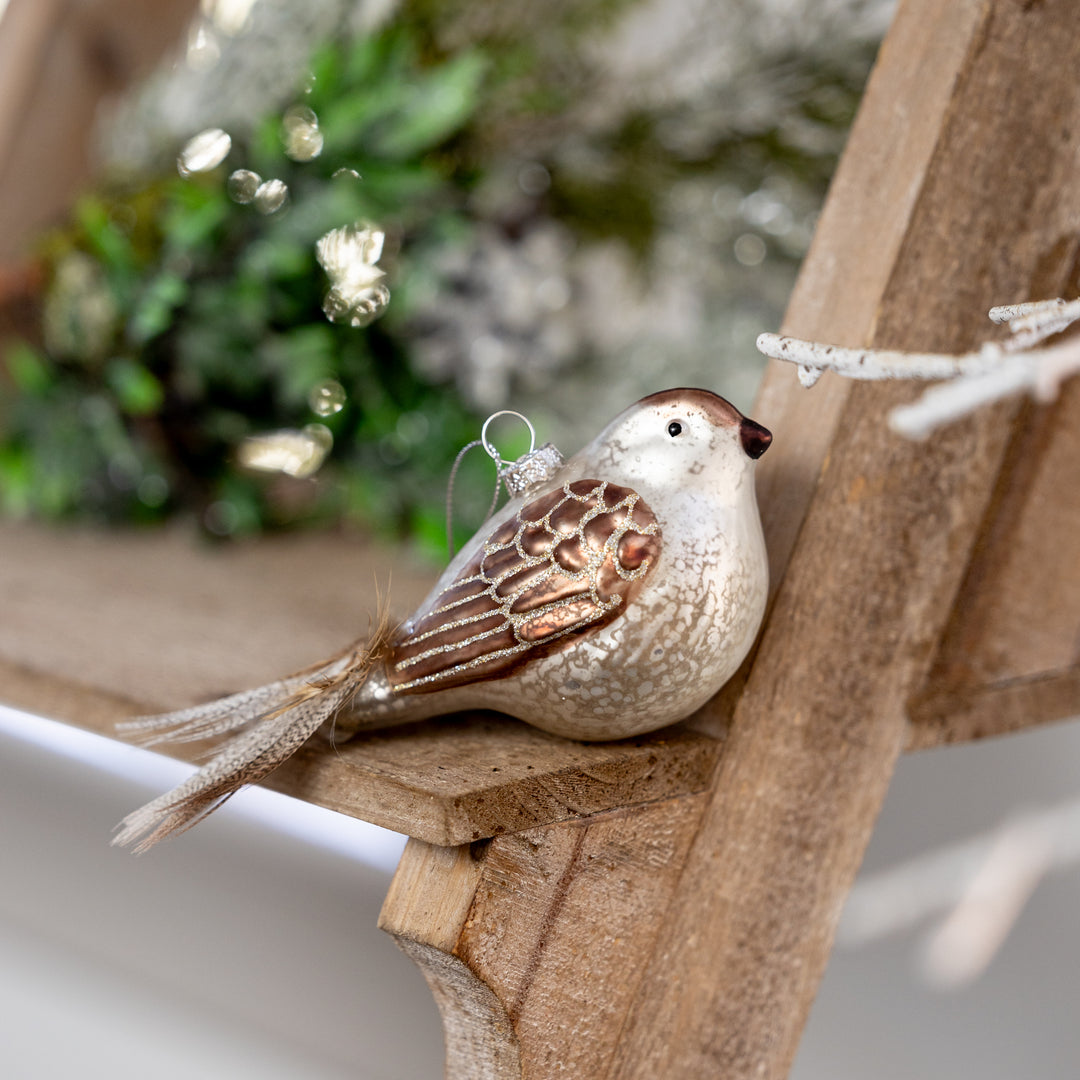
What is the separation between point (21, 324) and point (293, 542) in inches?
13.2

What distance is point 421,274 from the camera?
893mm

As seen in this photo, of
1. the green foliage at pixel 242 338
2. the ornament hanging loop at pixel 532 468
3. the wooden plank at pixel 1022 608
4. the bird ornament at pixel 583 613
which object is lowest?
the bird ornament at pixel 583 613


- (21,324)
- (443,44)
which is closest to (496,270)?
(443,44)

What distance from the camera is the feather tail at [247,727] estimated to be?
324mm

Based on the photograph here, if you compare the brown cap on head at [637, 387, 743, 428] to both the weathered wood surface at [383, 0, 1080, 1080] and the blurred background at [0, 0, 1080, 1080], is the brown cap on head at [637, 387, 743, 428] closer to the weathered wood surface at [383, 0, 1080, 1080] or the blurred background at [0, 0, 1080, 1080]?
the weathered wood surface at [383, 0, 1080, 1080]

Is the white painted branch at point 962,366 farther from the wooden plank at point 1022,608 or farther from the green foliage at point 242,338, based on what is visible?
the green foliage at point 242,338

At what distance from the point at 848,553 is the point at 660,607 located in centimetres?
11

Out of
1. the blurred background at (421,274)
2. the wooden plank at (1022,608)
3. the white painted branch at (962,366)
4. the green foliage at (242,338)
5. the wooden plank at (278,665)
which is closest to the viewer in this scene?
the white painted branch at (962,366)

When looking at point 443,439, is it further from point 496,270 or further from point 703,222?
point 703,222

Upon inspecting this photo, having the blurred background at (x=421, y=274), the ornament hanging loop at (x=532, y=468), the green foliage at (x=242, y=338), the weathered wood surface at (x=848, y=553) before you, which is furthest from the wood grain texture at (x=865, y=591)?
the green foliage at (x=242, y=338)

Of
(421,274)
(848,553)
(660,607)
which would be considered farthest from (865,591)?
(421,274)

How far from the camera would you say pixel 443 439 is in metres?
0.92

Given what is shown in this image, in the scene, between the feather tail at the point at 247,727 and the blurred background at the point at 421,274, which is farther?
the blurred background at the point at 421,274

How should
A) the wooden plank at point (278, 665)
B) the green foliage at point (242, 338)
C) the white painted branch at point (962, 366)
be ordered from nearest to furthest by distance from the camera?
the white painted branch at point (962, 366) < the wooden plank at point (278, 665) < the green foliage at point (242, 338)
